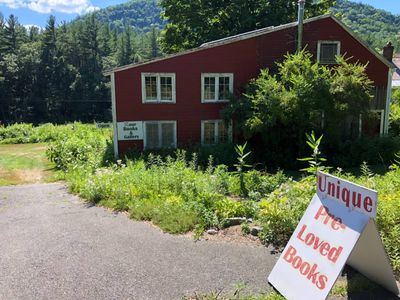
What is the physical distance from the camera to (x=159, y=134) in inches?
702

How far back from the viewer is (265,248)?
6.28m

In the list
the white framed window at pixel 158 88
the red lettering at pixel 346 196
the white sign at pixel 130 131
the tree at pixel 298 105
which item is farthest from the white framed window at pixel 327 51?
the red lettering at pixel 346 196

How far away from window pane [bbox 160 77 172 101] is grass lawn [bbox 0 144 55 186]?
588cm

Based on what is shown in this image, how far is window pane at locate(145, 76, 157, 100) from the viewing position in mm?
17288

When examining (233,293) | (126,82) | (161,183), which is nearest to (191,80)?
(126,82)

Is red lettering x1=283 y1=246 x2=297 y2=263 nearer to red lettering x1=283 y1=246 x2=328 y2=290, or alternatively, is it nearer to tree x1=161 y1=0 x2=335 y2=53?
red lettering x1=283 y1=246 x2=328 y2=290

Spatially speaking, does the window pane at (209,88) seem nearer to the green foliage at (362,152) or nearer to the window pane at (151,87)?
the window pane at (151,87)

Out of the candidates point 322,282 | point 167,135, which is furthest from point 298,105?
point 322,282

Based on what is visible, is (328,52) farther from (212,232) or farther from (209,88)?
(212,232)

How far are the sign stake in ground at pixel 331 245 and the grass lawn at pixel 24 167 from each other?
1147 cm

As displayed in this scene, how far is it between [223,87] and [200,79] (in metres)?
1.22

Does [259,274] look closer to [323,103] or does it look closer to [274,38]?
[323,103]

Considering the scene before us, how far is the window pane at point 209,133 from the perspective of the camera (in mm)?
18452

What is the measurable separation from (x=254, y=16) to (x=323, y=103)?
15.8m
